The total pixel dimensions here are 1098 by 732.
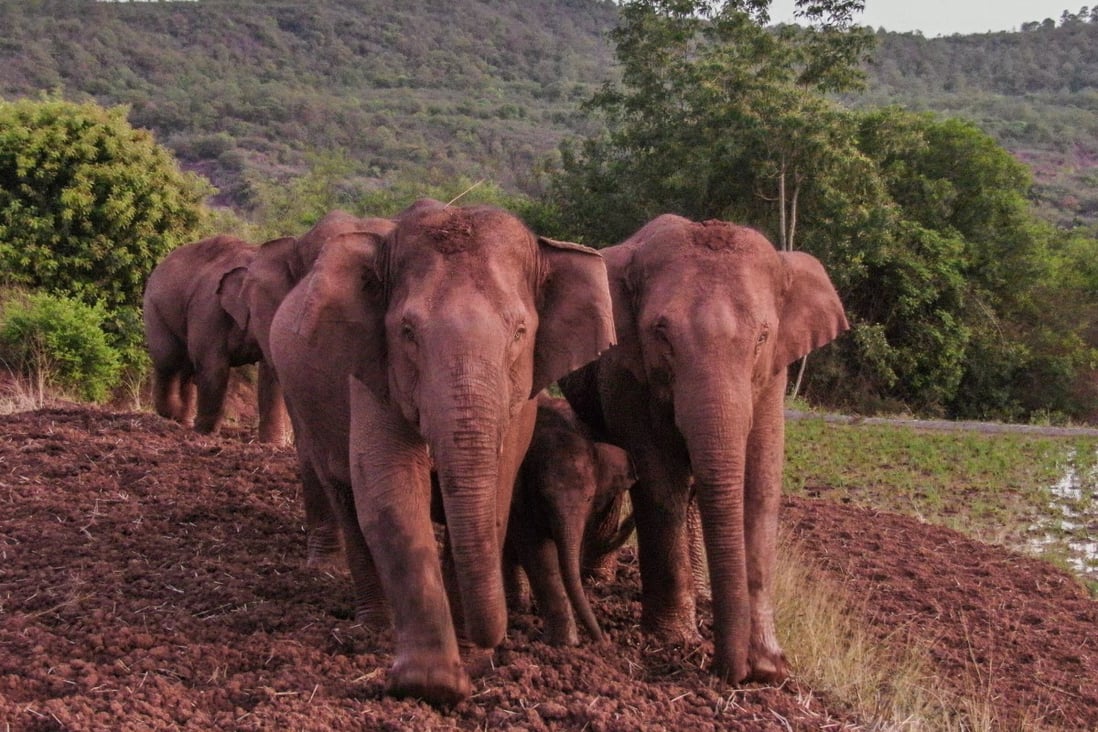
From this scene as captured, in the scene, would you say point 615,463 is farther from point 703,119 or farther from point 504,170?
point 504,170

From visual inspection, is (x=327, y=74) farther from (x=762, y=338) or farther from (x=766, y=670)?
(x=766, y=670)

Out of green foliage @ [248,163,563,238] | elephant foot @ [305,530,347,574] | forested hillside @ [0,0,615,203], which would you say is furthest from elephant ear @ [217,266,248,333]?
forested hillside @ [0,0,615,203]

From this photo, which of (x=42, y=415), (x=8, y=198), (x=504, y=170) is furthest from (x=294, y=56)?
(x=42, y=415)

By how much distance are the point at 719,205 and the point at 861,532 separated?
56.6ft

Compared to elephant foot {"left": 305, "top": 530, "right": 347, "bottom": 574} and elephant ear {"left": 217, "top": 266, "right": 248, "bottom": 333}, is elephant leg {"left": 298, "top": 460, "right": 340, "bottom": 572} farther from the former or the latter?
elephant ear {"left": 217, "top": 266, "right": 248, "bottom": 333}

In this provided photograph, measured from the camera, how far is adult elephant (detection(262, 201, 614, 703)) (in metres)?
5.18

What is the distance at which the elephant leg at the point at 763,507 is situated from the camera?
6293 millimetres

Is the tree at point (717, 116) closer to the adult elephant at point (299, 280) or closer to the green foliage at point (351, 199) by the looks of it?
the green foliage at point (351, 199)

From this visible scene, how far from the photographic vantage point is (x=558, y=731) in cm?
517

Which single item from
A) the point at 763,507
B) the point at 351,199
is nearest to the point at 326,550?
the point at 763,507

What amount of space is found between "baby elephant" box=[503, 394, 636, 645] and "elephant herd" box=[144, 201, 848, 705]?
1 cm

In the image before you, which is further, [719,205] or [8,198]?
[719,205]

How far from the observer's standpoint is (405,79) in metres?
99.1

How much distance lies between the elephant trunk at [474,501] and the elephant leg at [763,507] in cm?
155
